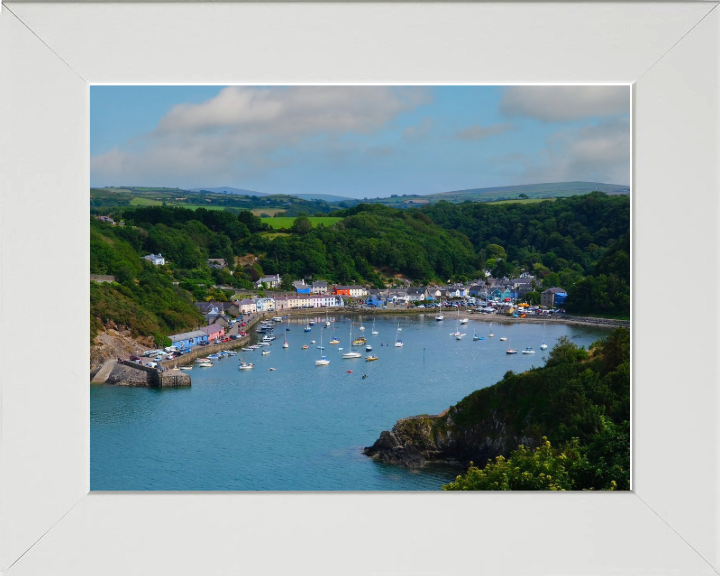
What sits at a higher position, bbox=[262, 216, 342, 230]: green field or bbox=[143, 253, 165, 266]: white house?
bbox=[262, 216, 342, 230]: green field

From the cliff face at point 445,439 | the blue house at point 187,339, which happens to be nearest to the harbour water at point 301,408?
the cliff face at point 445,439

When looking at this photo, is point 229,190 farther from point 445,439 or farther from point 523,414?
point 523,414

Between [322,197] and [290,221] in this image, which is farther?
[322,197]

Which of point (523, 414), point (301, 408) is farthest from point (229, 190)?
point (523, 414)

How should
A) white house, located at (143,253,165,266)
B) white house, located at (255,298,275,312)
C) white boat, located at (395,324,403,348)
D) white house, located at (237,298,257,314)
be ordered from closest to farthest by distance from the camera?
white boat, located at (395,324,403,348)
white house, located at (237,298,257,314)
white house, located at (255,298,275,312)
white house, located at (143,253,165,266)

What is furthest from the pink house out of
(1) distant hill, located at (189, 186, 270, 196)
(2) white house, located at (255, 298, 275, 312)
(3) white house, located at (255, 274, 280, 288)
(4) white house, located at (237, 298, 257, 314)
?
(1) distant hill, located at (189, 186, 270, 196)

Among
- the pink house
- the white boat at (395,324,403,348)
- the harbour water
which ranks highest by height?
the pink house

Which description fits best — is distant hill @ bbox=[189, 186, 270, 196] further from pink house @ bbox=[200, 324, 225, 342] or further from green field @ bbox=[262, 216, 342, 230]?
pink house @ bbox=[200, 324, 225, 342]
